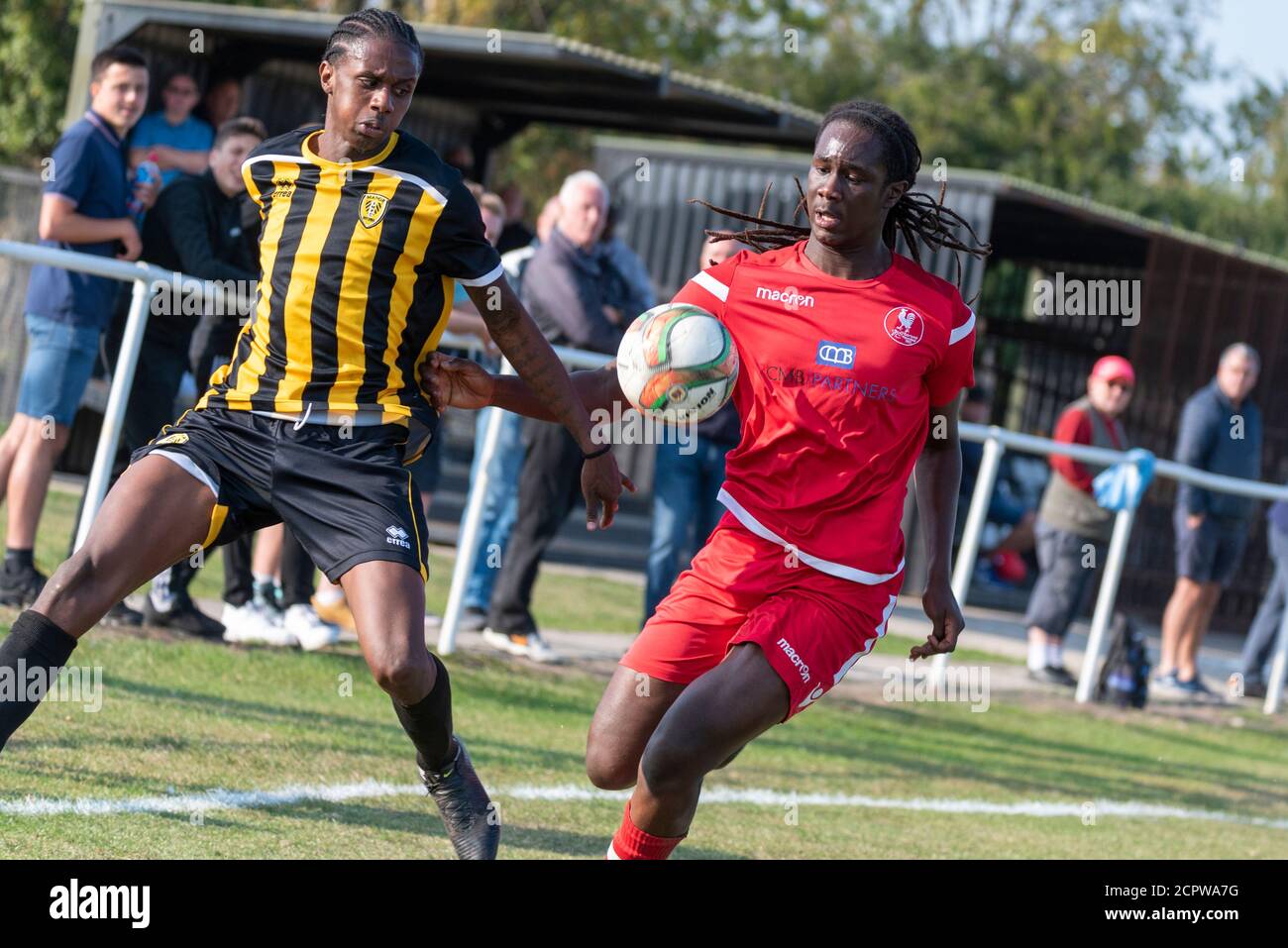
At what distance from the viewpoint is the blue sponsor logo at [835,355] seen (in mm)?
4898

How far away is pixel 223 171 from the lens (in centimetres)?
835

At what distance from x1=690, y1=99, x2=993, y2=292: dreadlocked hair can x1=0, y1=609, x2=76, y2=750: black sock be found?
7.13 feet

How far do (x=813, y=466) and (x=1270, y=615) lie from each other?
9.28 metres

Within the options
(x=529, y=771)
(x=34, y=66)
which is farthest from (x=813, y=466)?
(x=34, y=66)

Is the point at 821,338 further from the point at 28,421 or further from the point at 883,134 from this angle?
the point at 28,421

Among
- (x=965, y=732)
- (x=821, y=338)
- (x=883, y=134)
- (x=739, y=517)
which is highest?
(x=883, y=134)

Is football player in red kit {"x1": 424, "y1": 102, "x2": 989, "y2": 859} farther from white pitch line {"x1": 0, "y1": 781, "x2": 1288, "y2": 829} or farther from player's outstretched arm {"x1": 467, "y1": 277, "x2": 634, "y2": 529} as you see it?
white pitch line {"x1": 0, "y1": 781, "x2": 1288, "y2": 829}

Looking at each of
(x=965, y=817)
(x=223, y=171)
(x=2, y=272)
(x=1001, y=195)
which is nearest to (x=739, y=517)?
(x=965, y=817)

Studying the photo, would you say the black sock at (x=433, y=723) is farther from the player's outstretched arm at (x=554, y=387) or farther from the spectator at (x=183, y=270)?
the spectator at (x=183, y=270)

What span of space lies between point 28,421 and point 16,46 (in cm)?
1492

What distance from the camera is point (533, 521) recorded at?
9.61 meters

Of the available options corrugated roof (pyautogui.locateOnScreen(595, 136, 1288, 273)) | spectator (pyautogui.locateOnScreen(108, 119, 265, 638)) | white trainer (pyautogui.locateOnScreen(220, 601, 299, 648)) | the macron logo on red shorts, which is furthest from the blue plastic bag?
the macron logo on red shorts

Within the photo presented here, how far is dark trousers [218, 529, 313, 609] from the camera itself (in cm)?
856

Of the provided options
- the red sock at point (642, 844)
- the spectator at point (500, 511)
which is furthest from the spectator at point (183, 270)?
the red sock at point (642, 844)
